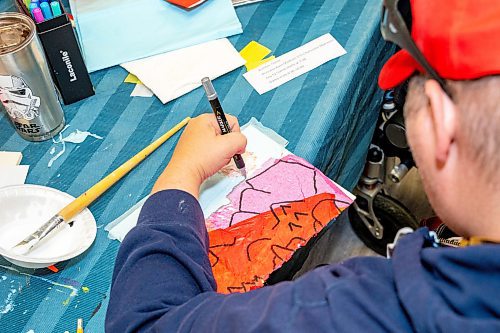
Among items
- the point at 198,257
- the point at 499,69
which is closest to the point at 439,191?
the point at 499,69

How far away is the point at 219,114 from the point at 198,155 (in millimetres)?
73

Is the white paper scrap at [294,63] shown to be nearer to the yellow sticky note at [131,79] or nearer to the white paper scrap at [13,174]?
the yellow sticky note at [131,79]

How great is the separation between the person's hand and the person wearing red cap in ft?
0.62

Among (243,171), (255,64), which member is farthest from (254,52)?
(243,171)

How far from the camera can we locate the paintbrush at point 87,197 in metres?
0.77

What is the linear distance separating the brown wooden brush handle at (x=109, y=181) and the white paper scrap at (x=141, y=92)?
0.10m

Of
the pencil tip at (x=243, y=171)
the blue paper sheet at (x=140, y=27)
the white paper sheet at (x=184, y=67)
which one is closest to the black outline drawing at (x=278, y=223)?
the pencil tip at (x=243, y=171)

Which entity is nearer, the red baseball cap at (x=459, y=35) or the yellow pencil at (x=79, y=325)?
the red baseball cap at (x=459, y=35)

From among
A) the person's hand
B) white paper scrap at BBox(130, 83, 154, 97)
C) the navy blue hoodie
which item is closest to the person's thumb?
the person's hand

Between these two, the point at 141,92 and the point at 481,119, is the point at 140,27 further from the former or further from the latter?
the point at 481,119

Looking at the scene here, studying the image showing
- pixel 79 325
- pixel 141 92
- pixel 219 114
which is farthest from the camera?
pixel 141 92

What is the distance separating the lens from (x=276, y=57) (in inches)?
39.4

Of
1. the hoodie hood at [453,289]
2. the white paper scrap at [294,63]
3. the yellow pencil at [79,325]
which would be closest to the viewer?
the hoodie hood at [453,289]

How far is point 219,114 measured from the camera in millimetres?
830
